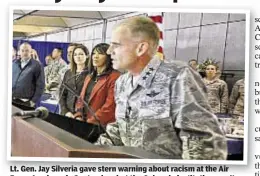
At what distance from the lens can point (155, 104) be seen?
698mm

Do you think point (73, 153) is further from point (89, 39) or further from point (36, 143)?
point (89, 39)

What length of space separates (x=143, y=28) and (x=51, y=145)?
0.25m

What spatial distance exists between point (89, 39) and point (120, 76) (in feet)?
0.27

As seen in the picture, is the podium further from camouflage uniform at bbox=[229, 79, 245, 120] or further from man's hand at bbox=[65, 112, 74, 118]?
camouflage uniform at bbox=[229, 79, 245, 120]

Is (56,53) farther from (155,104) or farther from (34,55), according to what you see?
(155,104)

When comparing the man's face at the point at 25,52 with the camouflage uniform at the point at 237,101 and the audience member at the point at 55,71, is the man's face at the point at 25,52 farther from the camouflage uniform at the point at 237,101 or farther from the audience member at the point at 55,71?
the camouflage uniform at the point at 237,101

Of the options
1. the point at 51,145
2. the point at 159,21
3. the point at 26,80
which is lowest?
the point at 51,145

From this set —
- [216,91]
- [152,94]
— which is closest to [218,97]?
[216,91]

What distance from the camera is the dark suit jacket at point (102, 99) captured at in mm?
710

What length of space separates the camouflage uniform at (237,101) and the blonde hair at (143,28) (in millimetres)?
154

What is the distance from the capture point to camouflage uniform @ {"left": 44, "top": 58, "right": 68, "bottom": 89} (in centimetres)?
71

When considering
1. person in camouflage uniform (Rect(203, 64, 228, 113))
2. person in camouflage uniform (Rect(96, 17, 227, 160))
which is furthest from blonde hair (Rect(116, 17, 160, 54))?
person in camouflage uniform (Rect(203, 64, 228, 113))

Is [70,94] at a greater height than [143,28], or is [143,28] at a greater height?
[143,28]

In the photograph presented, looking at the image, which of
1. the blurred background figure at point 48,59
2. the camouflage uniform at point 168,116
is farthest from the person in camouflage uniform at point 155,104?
the blurred background figure at point 48,59
